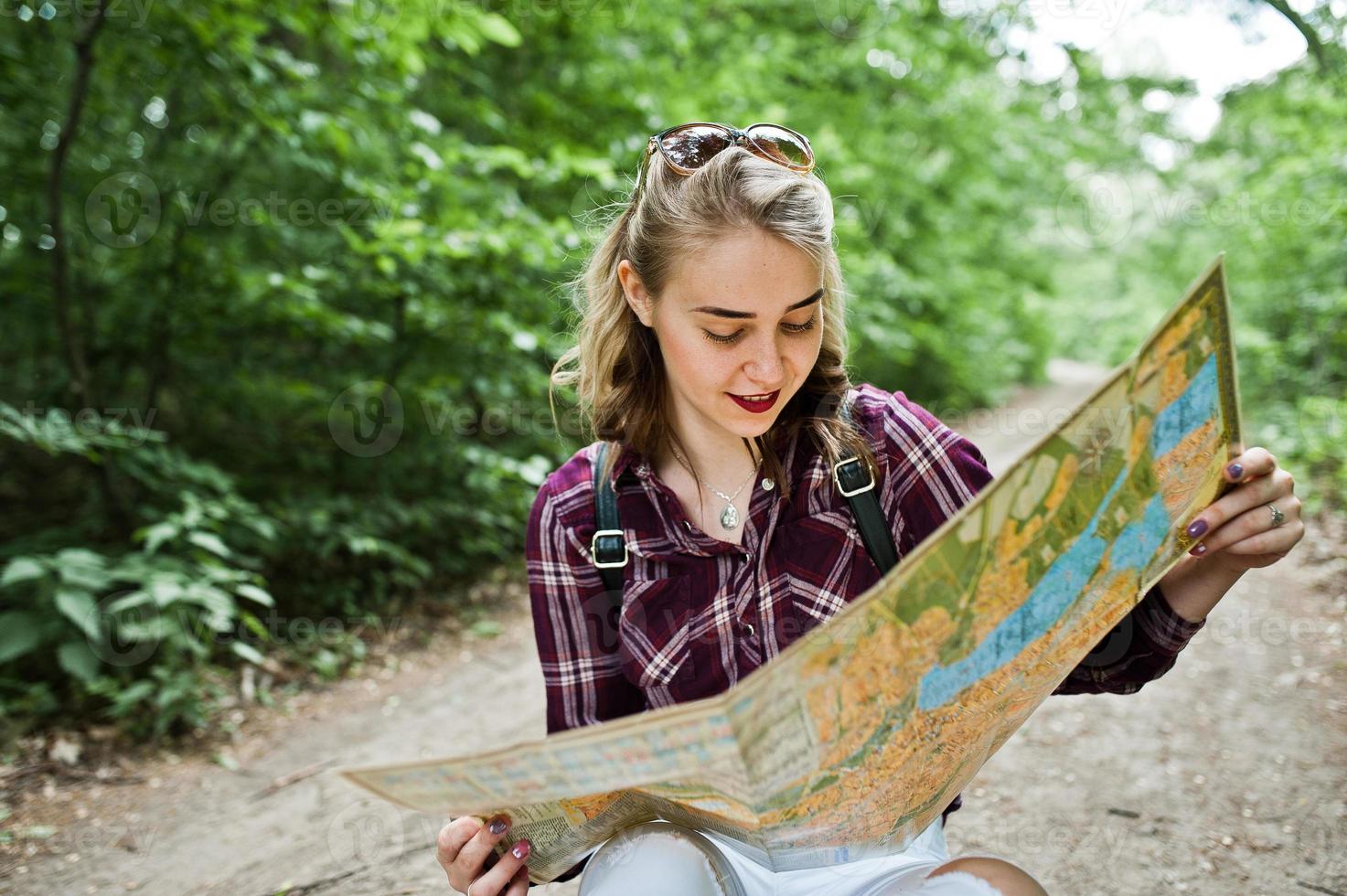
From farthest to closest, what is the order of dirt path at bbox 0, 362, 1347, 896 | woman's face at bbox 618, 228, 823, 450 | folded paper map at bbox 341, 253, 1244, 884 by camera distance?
dirt path at bbox 0, 362, 1347, 896 → woman's face at bbox 618, 228, 823, 450 → folded paper map at bbox 341, 253, 1244, 884

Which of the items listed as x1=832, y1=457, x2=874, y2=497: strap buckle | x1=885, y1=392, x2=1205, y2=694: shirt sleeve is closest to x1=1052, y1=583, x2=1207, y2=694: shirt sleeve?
x1=885, y1=392, x2=1205, y2=694: shirt sleeve

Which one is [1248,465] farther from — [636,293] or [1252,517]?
[636,293]

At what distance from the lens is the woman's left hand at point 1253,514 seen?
3.11 feet

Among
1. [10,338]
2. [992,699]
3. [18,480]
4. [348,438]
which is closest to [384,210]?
[348,438]

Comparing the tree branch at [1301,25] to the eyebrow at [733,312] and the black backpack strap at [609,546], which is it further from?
the black backpack strap at [609,546]

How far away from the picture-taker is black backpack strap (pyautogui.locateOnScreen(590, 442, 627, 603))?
4.54ft

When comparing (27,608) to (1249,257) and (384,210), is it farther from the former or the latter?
(1249,257)

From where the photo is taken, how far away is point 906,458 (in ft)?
4.37

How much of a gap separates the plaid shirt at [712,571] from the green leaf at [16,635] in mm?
2344

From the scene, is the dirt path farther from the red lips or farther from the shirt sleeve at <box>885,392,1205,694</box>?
the red lips

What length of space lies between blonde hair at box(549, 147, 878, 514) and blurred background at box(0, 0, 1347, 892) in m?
0.50

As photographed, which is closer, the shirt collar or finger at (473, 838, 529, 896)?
finger at (473, 838, 529, 896)

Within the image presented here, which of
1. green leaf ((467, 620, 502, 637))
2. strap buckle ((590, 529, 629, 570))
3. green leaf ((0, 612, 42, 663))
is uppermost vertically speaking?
strap buckle ((590, 529, 629, 570))

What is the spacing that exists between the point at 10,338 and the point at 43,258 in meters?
0.48
